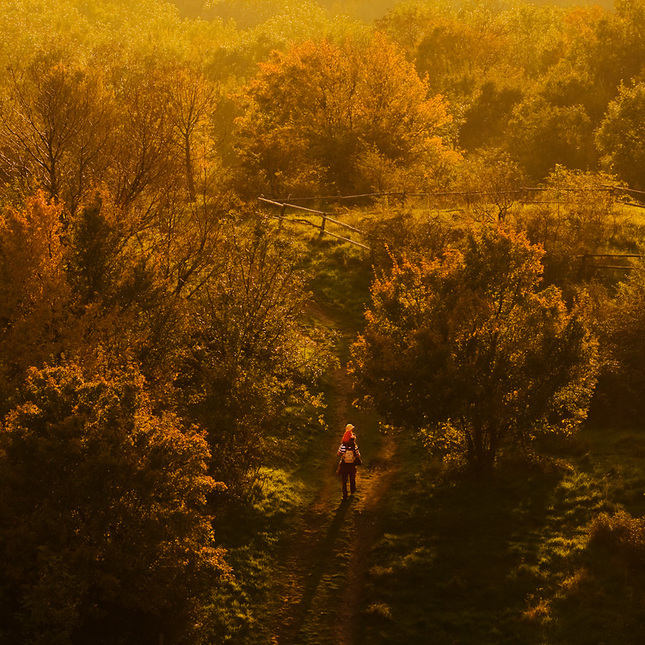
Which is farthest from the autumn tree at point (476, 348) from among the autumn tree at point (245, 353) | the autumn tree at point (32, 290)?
the autumn tree at point (32, 290)

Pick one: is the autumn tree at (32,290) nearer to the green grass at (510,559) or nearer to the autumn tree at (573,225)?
the green grass at (510,559)

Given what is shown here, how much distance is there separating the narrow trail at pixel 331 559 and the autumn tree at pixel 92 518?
3.80 m

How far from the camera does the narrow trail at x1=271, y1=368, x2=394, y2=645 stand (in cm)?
2270

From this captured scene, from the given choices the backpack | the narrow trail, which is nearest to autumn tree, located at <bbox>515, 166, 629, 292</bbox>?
the narrow trail

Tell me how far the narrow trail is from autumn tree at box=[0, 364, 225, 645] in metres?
3.80

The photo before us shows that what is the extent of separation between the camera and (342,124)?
58.2 metres

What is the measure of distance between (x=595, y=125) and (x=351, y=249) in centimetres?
3095

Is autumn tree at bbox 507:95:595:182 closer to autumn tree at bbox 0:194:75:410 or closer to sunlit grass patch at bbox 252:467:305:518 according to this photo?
sunlit grass patch at bbox 252:467:305:518

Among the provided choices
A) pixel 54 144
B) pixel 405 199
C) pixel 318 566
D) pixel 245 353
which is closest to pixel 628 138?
pixel 405 199

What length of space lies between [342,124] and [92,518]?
43308 mm

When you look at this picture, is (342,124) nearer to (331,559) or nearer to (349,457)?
(349,457)

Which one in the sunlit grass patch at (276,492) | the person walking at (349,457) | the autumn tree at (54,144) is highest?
the autumn tree at (54,144)

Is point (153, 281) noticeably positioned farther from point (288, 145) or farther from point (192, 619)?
point (288, 145)

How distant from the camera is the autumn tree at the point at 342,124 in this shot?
188 ft
